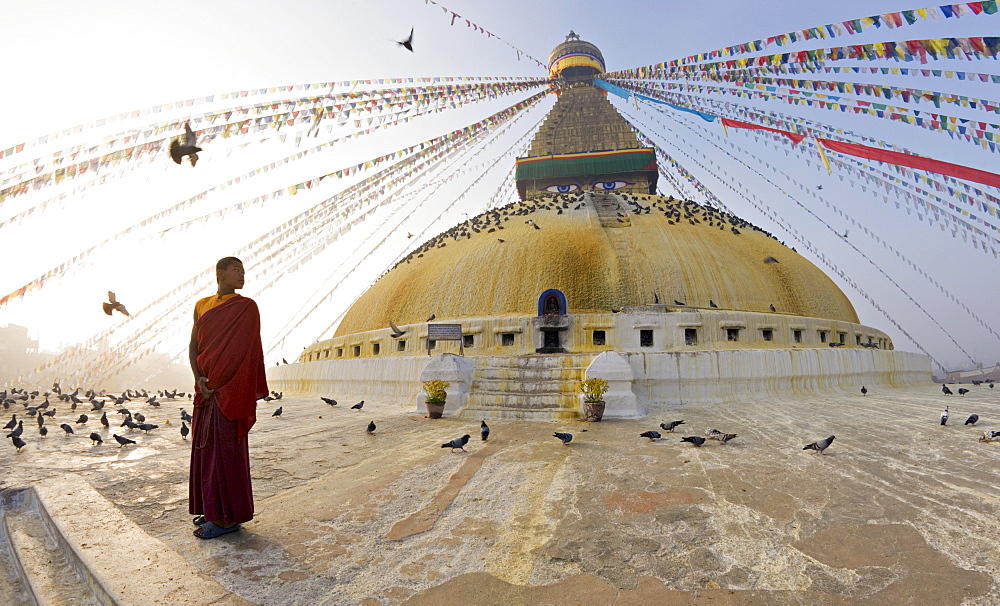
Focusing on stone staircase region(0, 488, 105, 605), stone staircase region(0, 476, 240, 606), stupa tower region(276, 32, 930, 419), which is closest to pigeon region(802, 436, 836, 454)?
stupa tower region(276, 32, 930, 419)

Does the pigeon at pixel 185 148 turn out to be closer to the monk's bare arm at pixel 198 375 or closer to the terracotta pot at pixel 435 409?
the monk's bare arm at pixel 198 375

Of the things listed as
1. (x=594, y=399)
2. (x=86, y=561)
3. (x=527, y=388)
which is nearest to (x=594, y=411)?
(x=594, y=399)

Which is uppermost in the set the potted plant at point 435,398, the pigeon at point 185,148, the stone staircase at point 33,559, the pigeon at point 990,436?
the pigeon at point 185,148

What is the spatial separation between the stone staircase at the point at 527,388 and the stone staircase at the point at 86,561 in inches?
280

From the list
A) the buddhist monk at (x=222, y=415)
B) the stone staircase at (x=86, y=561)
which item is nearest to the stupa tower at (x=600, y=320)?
the buddhist monk at (x=222, y=415)

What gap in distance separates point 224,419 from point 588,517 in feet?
10.1

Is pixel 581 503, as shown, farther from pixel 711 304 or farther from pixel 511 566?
pixel 711 304

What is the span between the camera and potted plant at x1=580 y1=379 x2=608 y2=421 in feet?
32.8

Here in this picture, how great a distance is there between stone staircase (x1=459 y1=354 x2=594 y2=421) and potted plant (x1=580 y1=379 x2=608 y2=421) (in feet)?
1.32

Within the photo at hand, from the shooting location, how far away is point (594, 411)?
32.7 ft

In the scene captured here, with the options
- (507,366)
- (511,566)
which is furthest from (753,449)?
(507,366)

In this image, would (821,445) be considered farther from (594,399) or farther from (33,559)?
(33,559)

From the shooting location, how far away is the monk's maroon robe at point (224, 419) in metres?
3.93

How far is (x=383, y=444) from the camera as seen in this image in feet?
25.8
